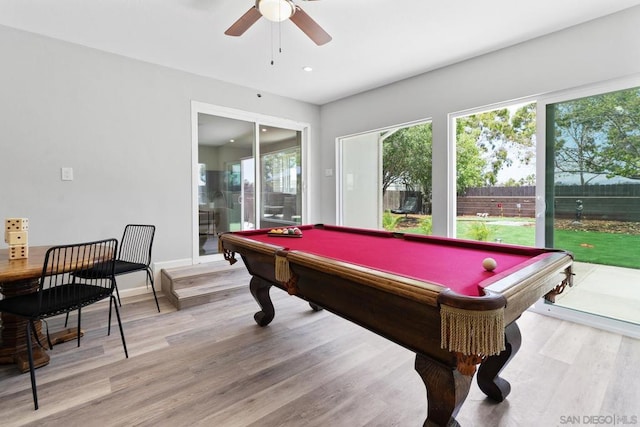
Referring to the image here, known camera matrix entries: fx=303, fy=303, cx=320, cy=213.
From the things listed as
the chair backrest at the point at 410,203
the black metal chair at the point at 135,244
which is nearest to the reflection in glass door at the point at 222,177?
the black metal chair at the point at 135,244

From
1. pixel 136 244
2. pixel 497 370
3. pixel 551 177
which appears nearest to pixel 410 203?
pixel 551 177

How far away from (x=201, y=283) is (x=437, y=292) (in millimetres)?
3027

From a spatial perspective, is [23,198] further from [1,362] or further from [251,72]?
[251,72]

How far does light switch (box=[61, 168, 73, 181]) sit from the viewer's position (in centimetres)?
299

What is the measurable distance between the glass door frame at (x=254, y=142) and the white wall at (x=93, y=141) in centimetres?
6

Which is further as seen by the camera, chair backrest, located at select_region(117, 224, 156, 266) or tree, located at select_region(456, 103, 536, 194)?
tree, located at select_region(456, 103, 536, 194)

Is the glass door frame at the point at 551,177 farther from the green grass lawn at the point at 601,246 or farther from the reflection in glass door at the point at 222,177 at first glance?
the reflection in glass door at the point at 222,177

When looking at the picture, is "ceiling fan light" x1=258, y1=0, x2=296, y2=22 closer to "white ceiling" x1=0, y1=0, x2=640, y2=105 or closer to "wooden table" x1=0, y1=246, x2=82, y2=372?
"white ceiling" x1=0, y1=0, x2=640, y2=105

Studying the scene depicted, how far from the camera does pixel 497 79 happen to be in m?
3.14

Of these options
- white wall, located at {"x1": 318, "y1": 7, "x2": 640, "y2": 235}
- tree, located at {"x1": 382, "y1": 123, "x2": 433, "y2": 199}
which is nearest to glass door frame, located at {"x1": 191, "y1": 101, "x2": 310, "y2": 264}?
white wall, located at {"x1": 318, "y1": 7, "x2": 640, "y2": 235}

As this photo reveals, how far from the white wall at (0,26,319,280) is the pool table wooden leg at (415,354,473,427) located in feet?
10.9

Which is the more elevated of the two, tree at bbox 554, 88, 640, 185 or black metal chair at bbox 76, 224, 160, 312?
tree at bbox 554, 88, 640, 185

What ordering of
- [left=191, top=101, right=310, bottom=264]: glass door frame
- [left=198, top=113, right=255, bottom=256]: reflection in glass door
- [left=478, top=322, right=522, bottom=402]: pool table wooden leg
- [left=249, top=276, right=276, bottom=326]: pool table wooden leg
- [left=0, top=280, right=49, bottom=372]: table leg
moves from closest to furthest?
[left=478, top=322, right=522, bottom=402]: pool table wooden leg
[left=0, top=280, right=49, bottom=372]: table leg
[left=249, top=276, right=276, bottom=326]: pool table wooden leg
[left=191, top=101, right=310, bottom=264]: glass door frame
[left=198, top=113, right=255, bottom=256]: reflection in glass door

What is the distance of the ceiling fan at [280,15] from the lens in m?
1.96
